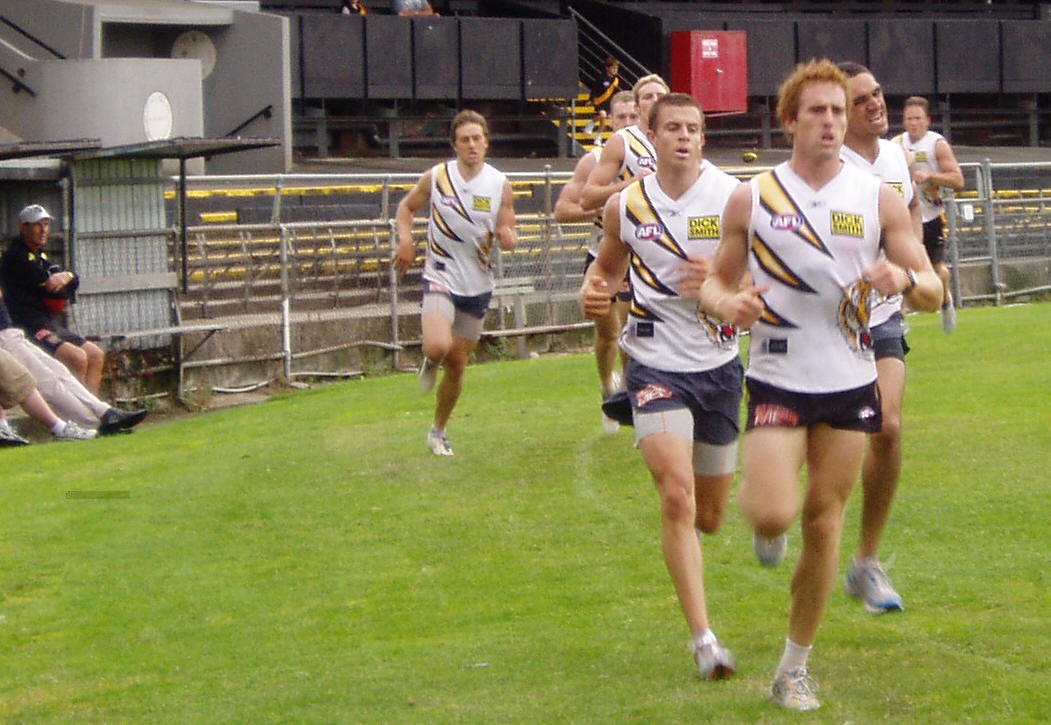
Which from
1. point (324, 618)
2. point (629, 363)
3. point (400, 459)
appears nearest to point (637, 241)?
point (629, 363)

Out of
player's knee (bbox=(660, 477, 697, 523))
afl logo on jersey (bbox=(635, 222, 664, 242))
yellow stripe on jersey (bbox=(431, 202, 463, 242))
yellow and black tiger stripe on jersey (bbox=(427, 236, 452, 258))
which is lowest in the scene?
player's knee (bbox=(660, 477, 697, 523))

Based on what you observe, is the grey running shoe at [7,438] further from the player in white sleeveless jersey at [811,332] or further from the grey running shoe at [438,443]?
the player in white sleeveless jersey at [811,332]

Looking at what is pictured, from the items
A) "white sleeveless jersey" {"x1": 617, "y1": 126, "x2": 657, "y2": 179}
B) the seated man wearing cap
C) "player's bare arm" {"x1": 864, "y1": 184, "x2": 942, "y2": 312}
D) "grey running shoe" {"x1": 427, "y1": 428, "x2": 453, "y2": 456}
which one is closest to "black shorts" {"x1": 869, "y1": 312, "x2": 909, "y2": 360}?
"player's bare arm" {"x1": 864, "y1": 184, "x2": 942, "y2": 312}

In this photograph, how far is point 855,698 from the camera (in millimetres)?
6273

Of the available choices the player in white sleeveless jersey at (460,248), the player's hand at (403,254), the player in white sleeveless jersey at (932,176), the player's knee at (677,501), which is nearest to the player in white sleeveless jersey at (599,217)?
the player in white sleeveless jersey at (460,248)

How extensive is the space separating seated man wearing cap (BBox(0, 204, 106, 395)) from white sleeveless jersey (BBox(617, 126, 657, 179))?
6660 mm

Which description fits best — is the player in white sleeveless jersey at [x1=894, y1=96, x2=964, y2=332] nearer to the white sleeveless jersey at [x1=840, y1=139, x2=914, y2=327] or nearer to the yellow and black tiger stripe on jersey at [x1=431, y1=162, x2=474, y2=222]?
the white sleeveless jersey at [x1=840, y1=139, x2=914, y2=327]

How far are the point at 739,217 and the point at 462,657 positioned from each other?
2.18 meters

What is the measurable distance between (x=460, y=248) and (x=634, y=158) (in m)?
1.43

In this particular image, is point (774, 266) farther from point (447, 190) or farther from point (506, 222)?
point (447, 190)

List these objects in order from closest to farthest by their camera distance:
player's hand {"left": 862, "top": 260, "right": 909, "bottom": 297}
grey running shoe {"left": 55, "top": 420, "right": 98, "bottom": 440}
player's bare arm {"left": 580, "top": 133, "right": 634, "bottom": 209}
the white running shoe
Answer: player's hand {"left": 862, "top": 260, "right": 909, "bottom": 297}
player's bare arm {"left": 580, "top": 133, "right": 634, "bottom": 209}
the white running shoe
grey running shoe {"left": 55, "top": 420, "right": 98, "bottom": 440}

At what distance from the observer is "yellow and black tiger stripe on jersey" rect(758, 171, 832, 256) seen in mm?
6121

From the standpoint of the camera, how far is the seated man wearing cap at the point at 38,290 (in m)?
15.9

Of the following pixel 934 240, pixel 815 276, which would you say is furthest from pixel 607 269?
pixel 934 240
